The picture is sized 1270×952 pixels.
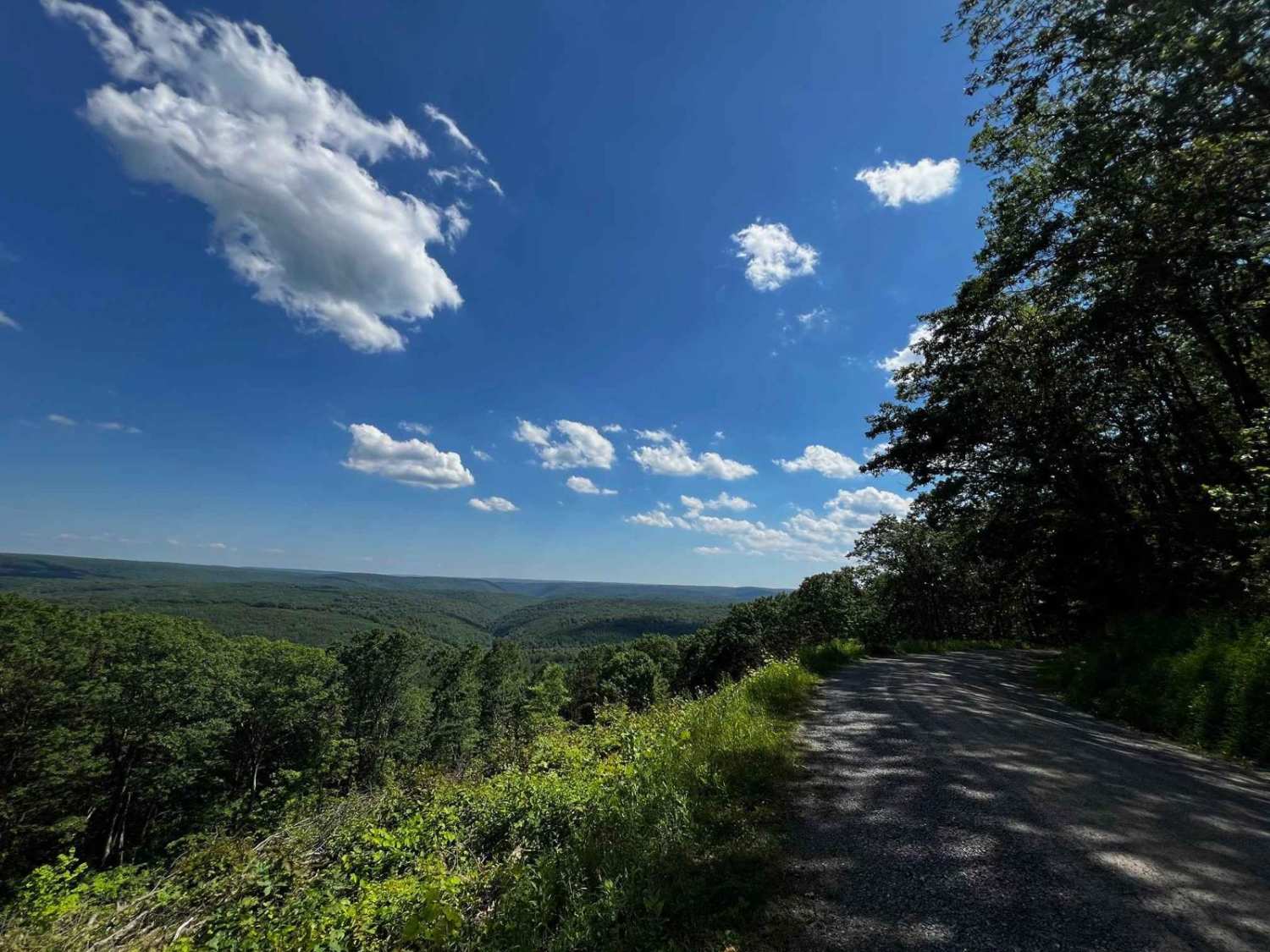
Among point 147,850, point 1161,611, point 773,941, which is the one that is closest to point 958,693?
point 1161,611

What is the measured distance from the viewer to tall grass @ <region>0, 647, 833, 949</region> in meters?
3.64

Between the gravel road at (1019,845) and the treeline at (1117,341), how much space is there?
5243 millimetres

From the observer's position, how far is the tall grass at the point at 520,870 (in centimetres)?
364

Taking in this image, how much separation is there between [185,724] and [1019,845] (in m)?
45.5

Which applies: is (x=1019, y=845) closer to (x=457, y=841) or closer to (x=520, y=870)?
(x=520, y=870)

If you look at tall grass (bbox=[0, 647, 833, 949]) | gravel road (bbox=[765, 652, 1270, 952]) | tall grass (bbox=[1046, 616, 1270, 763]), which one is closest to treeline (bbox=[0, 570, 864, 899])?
tall grass (bbox=[0, 647, 833, 949])

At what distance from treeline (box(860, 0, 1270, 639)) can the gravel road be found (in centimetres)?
524

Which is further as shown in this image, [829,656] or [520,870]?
[829,656]

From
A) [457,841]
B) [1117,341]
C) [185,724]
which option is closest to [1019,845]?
[457,841]

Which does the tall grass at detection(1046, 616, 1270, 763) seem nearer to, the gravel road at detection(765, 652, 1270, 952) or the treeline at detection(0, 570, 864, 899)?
the gravel road at detection(765, 652, 1270, 952)

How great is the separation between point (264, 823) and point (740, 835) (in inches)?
1015

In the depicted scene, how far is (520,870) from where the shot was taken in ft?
14.8

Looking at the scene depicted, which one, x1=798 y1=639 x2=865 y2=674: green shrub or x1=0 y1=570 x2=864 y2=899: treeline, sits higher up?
x1=798 y1=639 x2=865 y2=674: green shrub

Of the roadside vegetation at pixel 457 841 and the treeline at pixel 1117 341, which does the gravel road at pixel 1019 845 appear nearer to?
the roadside vegetation at pixel 457 841
